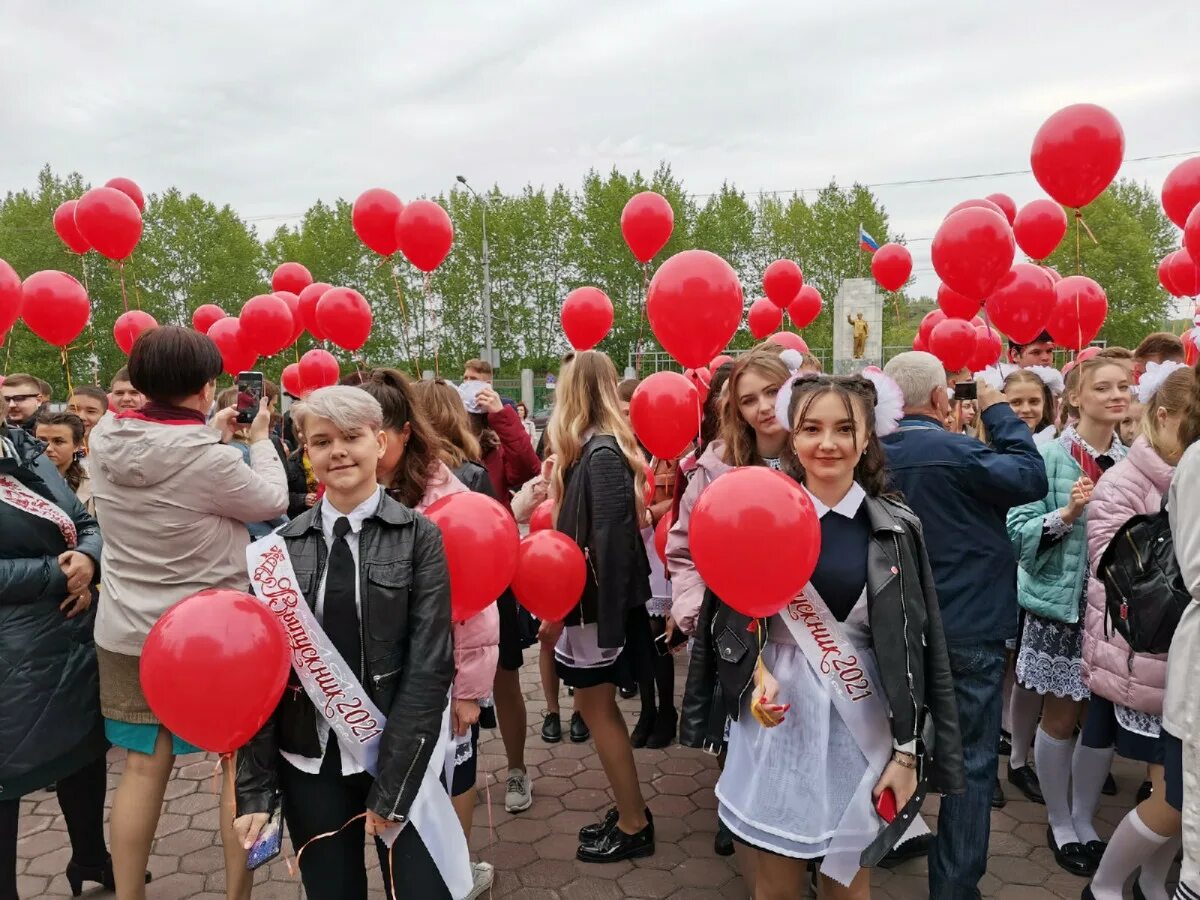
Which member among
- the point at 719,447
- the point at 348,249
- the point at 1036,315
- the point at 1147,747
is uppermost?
the point at 348,249

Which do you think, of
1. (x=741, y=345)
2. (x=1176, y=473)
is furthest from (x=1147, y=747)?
(x=741, y=345)

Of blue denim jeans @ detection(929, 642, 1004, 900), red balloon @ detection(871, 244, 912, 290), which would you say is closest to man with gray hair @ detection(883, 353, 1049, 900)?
blue denim jeans @ detection(929, 642, 1004, 900)

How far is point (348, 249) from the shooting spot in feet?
110

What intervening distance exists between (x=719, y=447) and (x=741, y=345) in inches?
1269

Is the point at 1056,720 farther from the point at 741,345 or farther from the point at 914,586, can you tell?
the point at 741,345

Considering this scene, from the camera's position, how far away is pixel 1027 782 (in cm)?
368

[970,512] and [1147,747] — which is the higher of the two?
[970,512]

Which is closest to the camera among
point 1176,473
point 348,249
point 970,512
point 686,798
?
point 1176,473

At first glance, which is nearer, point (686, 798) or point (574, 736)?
point (686, 798)

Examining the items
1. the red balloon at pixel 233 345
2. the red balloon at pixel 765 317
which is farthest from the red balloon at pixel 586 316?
the red balloon at pixel 765 317

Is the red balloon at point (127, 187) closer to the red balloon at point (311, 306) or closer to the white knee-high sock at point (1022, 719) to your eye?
the red balloon at point (311, 306)

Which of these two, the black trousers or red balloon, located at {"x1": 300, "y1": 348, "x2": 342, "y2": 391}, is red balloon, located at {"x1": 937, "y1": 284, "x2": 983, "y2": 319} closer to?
red balloon, located at {"x1": 300, "y1": 348, "x2": 342, "y2": 391}

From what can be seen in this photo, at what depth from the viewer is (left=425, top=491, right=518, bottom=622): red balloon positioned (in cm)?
230

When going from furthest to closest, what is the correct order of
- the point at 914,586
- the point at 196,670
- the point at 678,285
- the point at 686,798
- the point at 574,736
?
the point at 574,736
the point at 686,798
the point at 678,285
the point at 914,586
the point at 196,670
